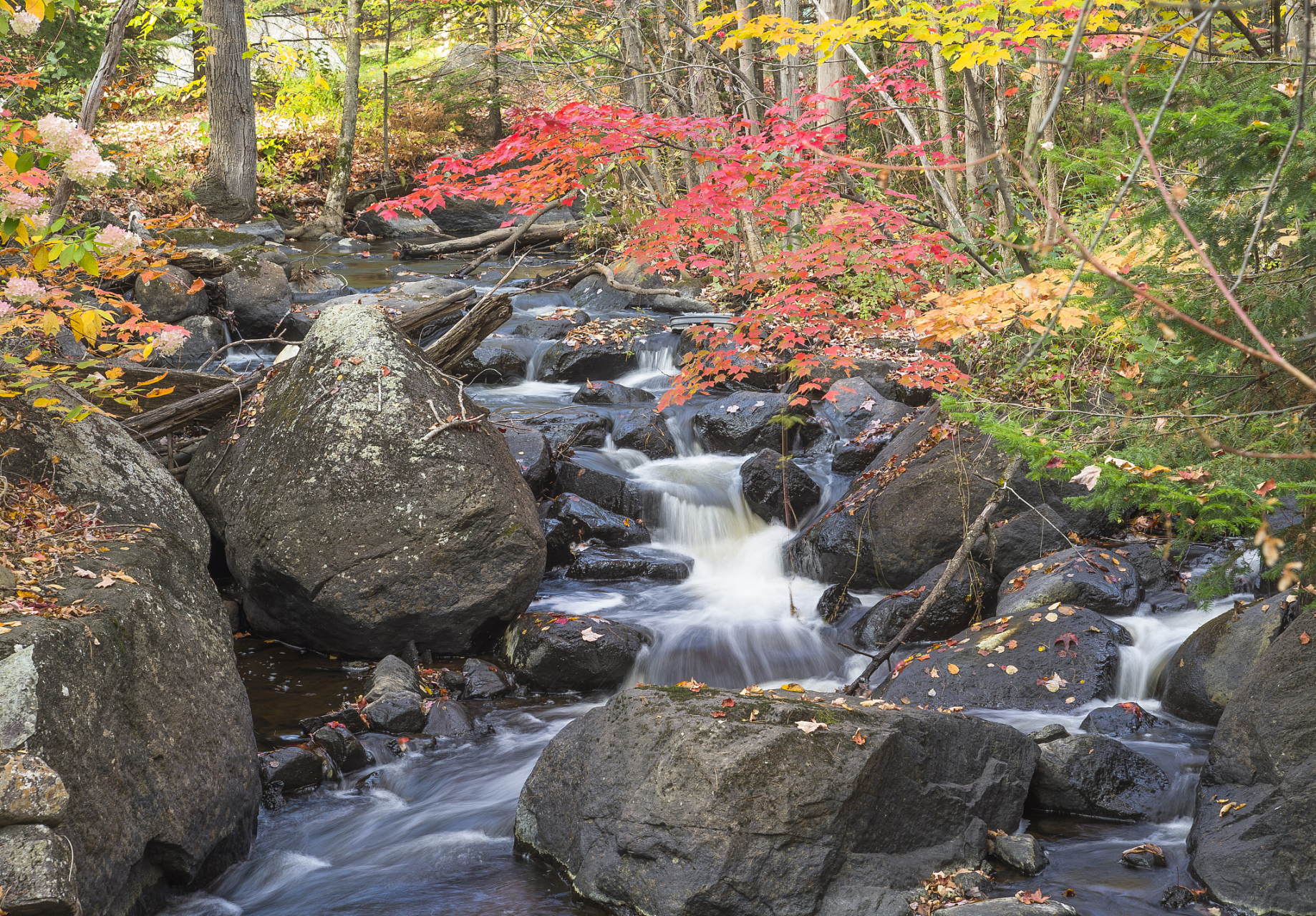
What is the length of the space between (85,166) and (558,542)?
4692 millimetres

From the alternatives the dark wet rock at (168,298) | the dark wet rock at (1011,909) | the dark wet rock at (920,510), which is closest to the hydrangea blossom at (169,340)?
the dark wet rock at (1011,909)

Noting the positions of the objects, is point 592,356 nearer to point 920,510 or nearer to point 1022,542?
point 920,510

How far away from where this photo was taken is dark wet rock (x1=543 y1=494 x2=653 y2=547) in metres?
7.83

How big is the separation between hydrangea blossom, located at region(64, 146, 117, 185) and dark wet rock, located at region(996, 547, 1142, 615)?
5338 millimetres

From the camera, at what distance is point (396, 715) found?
17.3ft

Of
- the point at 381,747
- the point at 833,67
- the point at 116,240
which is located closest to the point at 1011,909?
the point at 381,747

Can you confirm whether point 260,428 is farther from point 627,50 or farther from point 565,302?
point 627,50

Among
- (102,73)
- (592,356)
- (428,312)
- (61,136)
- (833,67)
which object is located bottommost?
(592,356)

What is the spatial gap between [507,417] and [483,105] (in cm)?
1523

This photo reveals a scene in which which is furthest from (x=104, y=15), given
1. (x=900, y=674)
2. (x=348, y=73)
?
(x=900, y=674)

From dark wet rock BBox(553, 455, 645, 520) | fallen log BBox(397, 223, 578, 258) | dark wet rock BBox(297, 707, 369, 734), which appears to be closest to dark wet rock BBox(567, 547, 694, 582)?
dark wet rock BBox(553, 455, 645, 520)

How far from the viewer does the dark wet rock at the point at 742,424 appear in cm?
939

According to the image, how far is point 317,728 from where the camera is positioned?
5129 mm

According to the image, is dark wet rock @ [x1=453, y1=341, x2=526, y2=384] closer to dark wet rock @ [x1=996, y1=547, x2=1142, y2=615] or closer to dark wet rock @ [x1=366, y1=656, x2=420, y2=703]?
dark wet rock @ [x1=366, y1=656, x2=420, y2=703]
